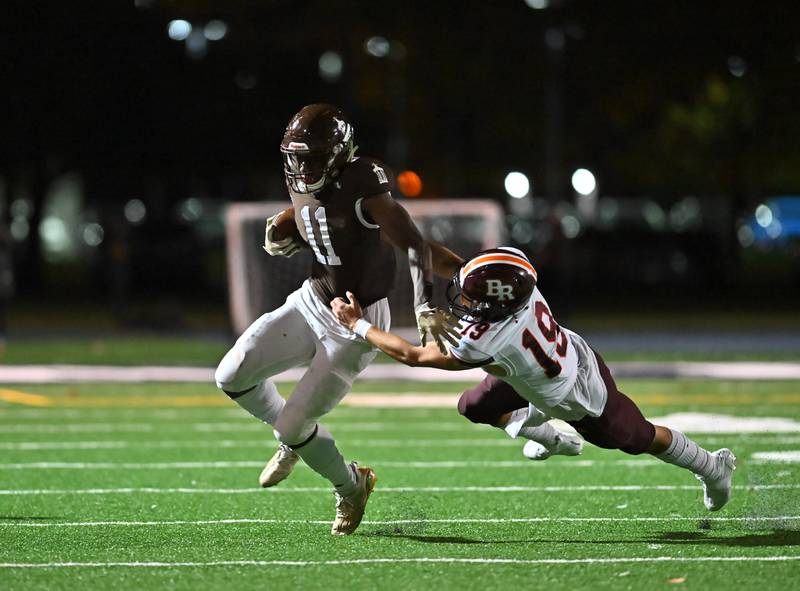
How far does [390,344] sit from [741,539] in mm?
2023

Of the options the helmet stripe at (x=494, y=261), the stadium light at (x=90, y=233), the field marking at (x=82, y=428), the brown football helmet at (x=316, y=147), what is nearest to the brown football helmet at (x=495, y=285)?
the helmet stripe at (x=494, y=261)

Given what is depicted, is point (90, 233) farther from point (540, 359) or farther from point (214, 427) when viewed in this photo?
point (540, 359)

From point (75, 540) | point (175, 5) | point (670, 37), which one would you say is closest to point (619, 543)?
point (75, 540)

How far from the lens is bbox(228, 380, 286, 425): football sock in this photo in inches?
309

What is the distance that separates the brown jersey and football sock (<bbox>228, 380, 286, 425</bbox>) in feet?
1.99

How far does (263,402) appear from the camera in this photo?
789cm

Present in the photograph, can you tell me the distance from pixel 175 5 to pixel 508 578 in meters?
32.9

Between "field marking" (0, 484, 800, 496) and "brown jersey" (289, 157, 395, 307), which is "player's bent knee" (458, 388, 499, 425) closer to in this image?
"brown jersey" (289, 157, 395, 307)

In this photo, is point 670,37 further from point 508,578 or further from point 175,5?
point 508,578

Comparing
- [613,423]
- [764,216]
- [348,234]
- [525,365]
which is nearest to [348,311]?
[348,234]

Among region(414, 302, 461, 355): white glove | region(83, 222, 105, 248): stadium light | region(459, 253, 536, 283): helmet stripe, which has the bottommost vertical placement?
region(83, 222, 105, 248): stadium light

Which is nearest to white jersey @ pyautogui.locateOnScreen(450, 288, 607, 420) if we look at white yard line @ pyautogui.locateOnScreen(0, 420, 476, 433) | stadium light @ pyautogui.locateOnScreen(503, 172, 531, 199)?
white yard line @ pyautogui.locateOnScreen(0, 420, 476, 433)

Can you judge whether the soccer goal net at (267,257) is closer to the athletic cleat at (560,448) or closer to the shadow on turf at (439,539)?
the athletic cleat at (560,448)

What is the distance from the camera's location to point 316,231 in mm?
7555
